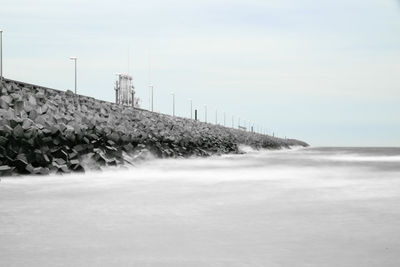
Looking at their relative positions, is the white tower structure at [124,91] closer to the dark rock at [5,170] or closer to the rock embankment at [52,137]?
the rock embankment at [52,137]

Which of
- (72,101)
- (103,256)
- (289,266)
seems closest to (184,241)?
(103,256)

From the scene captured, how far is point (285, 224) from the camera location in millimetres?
5004

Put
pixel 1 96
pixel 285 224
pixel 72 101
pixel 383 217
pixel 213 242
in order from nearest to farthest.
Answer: pixel 213 242, pixel 285 224, pixel 383 217, pixel 1 96, pixel 72 101

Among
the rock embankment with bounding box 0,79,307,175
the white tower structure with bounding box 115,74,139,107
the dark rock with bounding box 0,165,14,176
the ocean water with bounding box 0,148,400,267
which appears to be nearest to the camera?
the ocean water with bounding box 0,148,400,267

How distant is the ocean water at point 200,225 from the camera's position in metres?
3.66

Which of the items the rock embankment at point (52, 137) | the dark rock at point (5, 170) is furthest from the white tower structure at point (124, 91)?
the dark rock at point (5, 170)

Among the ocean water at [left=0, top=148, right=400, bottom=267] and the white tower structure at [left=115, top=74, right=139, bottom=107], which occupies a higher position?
the white tower structure at [left=115, top=74, right=139, bottom=107]

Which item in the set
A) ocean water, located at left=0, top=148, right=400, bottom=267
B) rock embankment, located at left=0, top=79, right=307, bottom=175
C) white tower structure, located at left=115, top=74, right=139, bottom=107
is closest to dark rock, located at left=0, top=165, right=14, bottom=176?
rock embankment, located at left=0, top=79, right=307, bottom=175

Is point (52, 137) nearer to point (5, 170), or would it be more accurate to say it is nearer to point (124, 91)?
point (5, 170)

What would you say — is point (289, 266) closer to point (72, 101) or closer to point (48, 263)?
point (48, 263)

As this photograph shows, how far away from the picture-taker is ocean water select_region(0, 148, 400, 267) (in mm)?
3664

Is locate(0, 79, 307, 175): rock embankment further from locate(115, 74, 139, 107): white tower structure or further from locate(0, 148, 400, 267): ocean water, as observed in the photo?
locate(115, 74, 139, 107): white tower structure

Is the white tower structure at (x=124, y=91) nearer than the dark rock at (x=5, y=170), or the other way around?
the dark rock at (x=5, y=170)

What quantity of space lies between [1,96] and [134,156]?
170 inches
